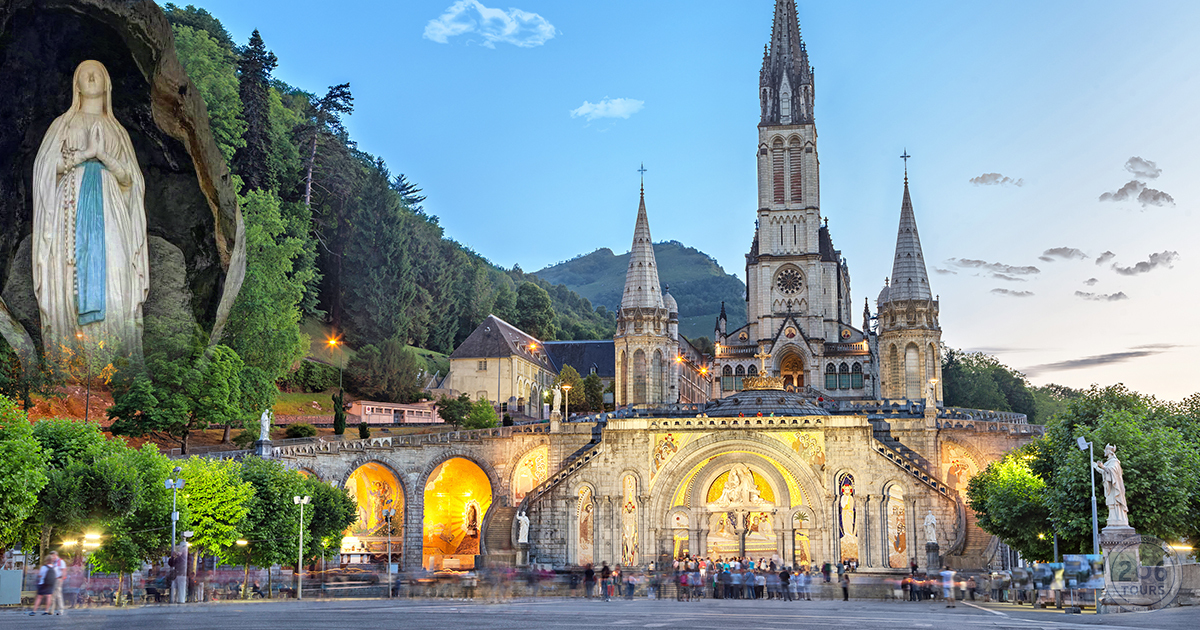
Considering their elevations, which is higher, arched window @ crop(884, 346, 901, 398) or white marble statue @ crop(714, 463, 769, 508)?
arched window @ crop(884, 346, 901, 398)

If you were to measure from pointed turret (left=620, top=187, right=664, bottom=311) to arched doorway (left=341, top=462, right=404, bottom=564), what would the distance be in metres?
22.0

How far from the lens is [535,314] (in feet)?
403

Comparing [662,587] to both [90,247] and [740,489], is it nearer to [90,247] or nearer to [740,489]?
[740,489]

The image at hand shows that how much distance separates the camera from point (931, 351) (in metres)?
77.0

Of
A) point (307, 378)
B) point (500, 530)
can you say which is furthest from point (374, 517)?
point (307, 378)

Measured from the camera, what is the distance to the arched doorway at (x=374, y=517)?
6341 cm

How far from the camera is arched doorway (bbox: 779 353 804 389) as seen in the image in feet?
308

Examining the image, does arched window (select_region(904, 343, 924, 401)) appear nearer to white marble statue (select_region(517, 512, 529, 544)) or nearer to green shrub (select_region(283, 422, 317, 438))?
white marble statue (select_region(517, 512, 529, 544))

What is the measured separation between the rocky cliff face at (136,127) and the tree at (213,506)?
17.2m

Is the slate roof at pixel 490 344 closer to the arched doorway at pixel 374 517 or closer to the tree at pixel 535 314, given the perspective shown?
the tree at pixel 535 314

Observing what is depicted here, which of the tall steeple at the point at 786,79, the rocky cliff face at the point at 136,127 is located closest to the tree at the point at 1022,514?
the rocky cliff face at the point at 136,127

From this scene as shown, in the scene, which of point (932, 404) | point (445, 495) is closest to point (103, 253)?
point (445, 495)

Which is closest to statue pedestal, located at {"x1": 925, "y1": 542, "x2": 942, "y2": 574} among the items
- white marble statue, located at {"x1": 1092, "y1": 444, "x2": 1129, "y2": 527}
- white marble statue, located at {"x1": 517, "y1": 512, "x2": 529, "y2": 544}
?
white marble statue, located at {"x1": 517, "y1": 512, "x2": 529, "y2": 544}

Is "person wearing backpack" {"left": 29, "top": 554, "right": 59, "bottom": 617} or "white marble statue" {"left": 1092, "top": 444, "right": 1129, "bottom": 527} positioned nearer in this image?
"person wearing backpack" {"left": 29, "top": 554, "right": 59, "bottom": 617}
